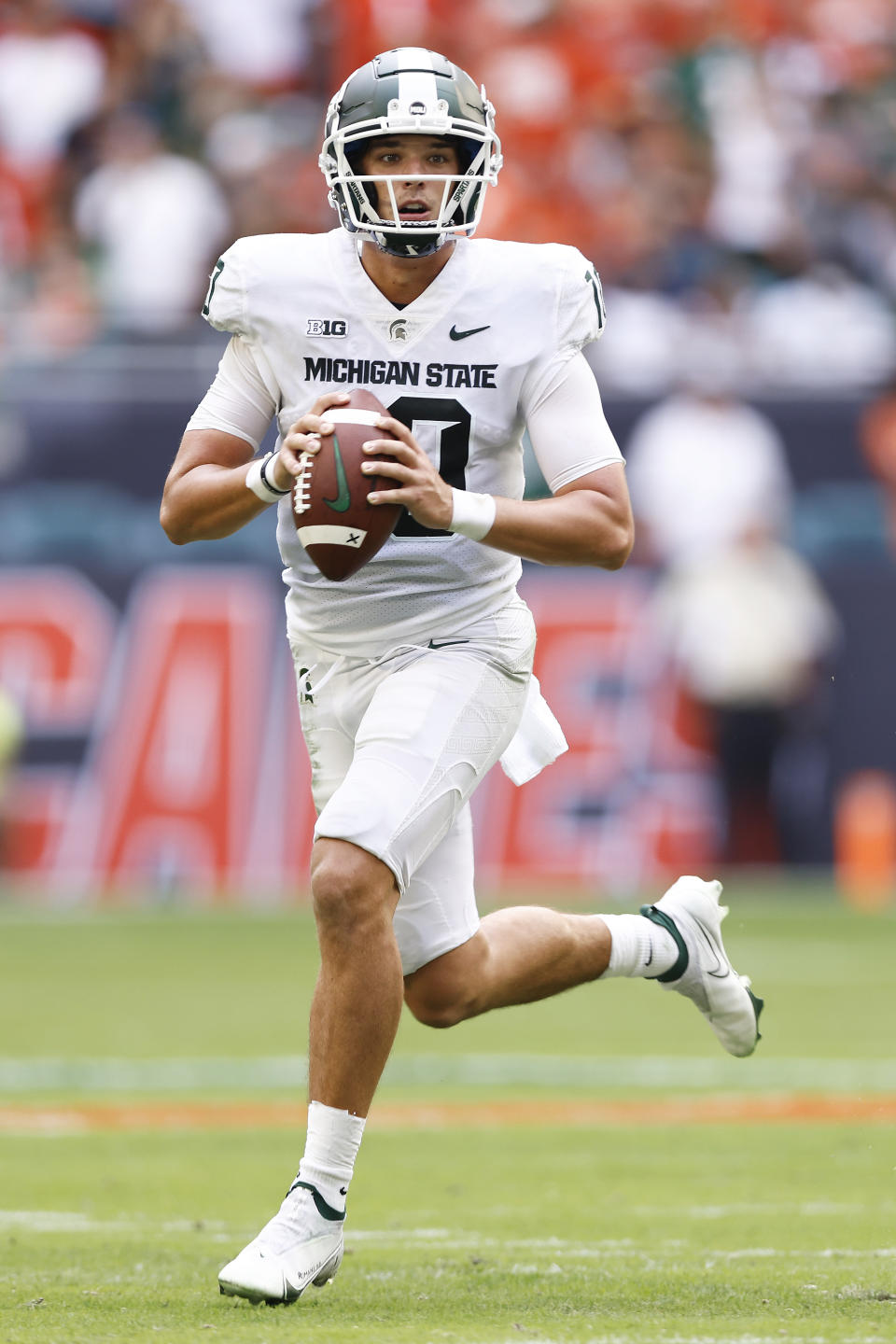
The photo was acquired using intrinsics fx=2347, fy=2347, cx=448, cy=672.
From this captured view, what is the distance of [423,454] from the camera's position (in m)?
4.10

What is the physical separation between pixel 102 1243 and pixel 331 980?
1.04m

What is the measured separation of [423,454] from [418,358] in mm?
355

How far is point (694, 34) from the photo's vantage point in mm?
14727

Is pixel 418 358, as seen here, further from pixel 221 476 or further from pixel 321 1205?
pixel 321 1205

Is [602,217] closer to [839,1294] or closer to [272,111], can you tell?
[272,111]

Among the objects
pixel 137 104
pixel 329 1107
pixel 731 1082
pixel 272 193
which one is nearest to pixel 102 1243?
pixel 329 1107

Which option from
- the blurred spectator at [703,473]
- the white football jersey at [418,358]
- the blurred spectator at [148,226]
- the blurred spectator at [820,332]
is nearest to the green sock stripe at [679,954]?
the white football jersey at [418,358]

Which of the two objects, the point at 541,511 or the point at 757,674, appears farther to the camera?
the point at 757,674

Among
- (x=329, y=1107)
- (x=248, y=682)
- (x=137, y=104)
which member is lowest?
(x=329, y=1107)

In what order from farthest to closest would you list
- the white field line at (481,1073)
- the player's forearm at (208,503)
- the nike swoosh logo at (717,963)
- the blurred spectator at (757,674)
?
1. the blurred spectator at (757,674)
2. the white field line at (481,1073)
3. the nike swoosh logo at (717,963)
4. the player's forearm at (208,503)

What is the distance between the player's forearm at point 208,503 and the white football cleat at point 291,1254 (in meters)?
1.20

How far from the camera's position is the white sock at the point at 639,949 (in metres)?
4.84

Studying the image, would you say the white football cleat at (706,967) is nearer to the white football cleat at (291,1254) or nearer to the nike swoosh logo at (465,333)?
the white football cleat at (291,1254)

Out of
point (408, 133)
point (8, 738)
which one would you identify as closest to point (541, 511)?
point (408, 133)
